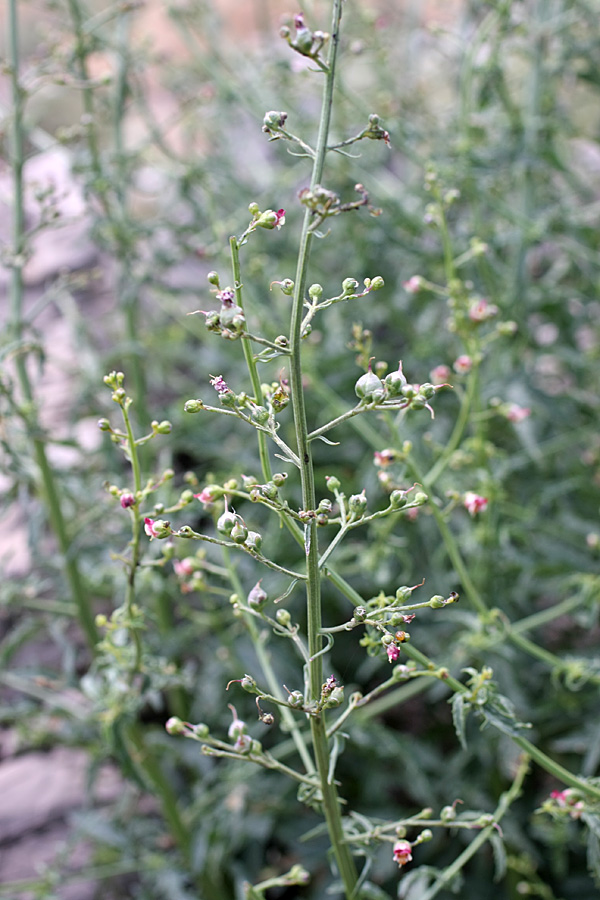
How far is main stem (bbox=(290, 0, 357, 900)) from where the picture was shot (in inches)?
30.1

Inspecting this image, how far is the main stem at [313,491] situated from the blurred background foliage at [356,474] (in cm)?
48

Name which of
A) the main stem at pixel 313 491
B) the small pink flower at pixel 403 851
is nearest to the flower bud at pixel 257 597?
the main stem at pixel 313 491

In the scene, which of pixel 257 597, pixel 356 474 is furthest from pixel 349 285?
pixel 356 474

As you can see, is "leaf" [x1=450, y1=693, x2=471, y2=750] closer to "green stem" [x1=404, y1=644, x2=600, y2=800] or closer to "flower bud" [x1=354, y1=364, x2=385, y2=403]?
"green stem" [x1=404, y1=644, x2=600, y2=800]

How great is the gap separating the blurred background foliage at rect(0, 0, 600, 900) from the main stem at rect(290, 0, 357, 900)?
1.57 feet

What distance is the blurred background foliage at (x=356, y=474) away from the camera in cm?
181

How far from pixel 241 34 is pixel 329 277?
4.37 m

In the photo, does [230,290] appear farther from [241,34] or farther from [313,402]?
[241,34]

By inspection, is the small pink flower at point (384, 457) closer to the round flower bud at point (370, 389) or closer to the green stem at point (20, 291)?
the round flower bud at point (370, 389)

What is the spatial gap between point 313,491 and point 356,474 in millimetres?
1515

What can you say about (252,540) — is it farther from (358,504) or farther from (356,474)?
(356,474)

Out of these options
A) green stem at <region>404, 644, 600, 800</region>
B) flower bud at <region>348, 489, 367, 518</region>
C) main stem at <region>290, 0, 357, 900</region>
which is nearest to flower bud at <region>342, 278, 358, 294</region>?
main stem at <region>290, 0, 357, 900</region>

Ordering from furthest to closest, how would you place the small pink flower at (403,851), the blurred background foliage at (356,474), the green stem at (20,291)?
the blurred background foliage at (356,474) → the green stem at (20,291) → the small pink flower at (403,851)

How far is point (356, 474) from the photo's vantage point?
236 centimetres
